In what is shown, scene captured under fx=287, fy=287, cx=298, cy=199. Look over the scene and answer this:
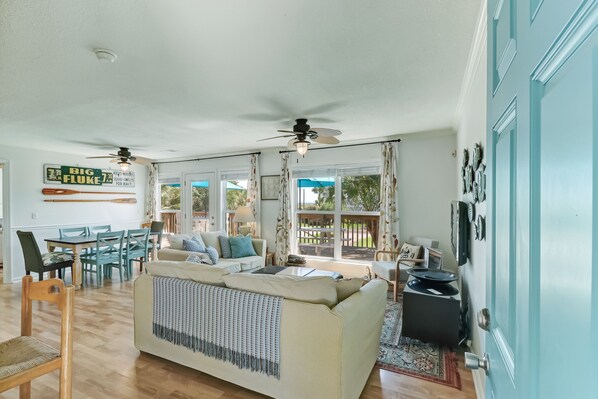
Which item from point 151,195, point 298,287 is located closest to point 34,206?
point 151,195

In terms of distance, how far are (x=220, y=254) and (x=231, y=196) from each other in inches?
71.1

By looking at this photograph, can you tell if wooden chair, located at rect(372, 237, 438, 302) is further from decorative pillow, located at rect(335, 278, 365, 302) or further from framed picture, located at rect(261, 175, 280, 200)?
framed picture, located at rect(261, 175, 280, 200)

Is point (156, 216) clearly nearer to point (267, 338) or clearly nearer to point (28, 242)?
point (28, 242)

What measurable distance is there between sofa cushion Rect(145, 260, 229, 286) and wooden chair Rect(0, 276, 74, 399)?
0.88 m

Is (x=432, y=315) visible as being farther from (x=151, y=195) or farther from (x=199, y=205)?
(x=151, y=195)

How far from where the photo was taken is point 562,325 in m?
0.43

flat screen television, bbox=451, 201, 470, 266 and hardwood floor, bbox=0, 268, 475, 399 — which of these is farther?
flat screen television, bbox=451, 201, 470, 266

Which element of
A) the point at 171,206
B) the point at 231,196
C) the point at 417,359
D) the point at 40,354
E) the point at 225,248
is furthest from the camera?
the point at 171,206

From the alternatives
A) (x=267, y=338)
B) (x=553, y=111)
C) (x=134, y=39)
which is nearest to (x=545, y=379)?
(x=553, y=111)

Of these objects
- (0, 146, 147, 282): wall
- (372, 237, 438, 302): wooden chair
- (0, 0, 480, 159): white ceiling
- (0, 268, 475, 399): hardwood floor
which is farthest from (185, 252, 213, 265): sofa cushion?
(0, 146, 147, 282): wall

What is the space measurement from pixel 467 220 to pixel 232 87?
2.46 meters

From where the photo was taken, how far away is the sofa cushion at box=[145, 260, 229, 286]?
7.19 feet

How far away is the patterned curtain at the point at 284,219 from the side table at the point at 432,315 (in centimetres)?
301

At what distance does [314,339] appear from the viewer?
5.73ft
